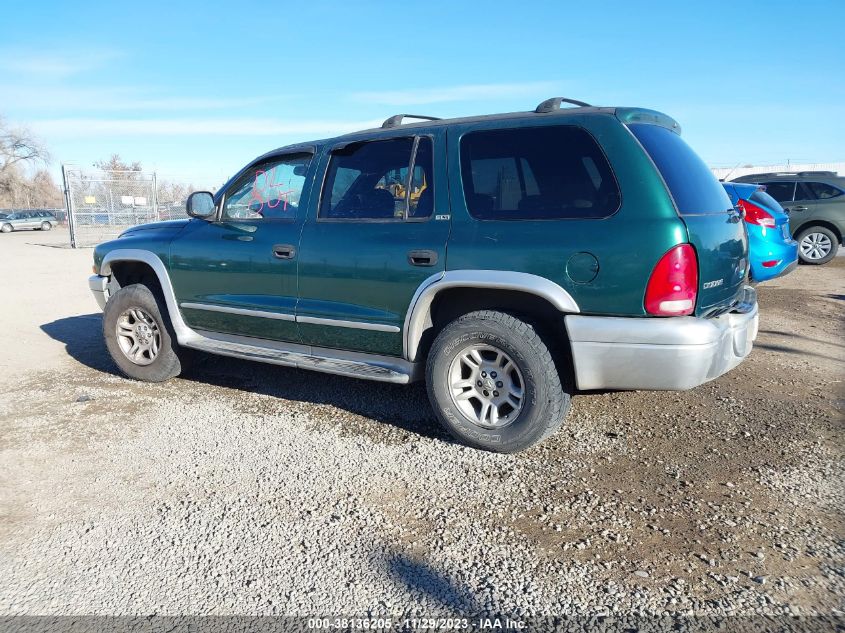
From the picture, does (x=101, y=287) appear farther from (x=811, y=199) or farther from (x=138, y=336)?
(x=811, y=199)

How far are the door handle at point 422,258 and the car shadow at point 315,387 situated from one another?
1106 mm

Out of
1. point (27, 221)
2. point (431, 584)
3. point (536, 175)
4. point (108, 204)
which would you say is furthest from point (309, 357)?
point (27, 221)

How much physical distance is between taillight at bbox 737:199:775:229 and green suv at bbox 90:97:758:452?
15.8 ft

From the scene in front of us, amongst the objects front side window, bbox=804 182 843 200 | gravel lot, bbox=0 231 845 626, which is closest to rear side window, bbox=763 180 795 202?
front side window, bbox=804 182 843 200

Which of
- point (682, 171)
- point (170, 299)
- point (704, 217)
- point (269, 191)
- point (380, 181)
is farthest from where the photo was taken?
point (170, 299)

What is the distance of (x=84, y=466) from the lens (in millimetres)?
3680

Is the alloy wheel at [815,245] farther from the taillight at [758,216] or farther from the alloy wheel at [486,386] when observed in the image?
the alloy wheel at [486,386]

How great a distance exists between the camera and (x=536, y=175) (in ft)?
11.8

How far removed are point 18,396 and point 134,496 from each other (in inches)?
94.9

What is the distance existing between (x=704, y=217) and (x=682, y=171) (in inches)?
12.8

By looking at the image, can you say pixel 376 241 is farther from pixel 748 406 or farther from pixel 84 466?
pixel 748 406

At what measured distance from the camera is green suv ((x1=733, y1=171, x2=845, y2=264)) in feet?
40.0

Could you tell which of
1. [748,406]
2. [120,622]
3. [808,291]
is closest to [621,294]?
[748,406]

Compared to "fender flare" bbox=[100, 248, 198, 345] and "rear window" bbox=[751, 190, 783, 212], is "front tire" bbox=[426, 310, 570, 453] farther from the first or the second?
"rear window" bbox=[751, 190, 783, 212]
